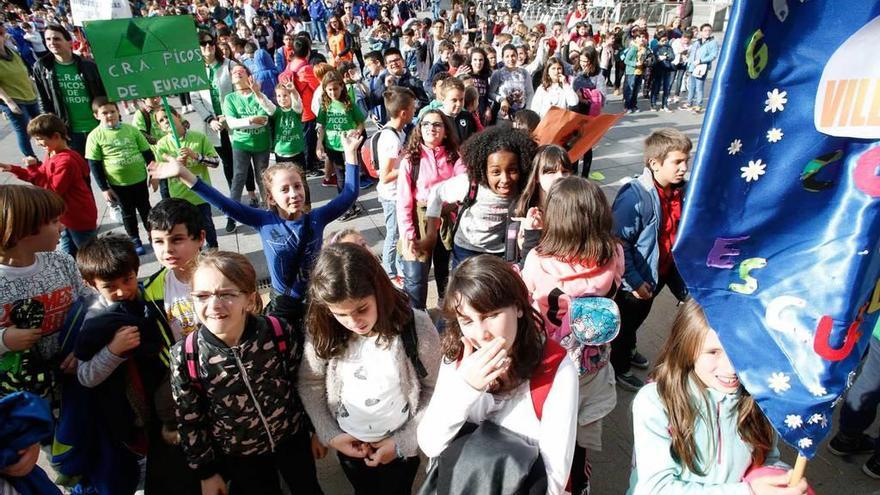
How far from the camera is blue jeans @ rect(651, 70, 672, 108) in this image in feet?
36.9

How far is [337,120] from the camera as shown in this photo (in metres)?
6.08

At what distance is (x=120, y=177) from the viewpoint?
16.2ft

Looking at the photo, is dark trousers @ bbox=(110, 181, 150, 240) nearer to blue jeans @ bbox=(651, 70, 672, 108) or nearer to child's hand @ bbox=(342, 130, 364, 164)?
child's hand @ bbox=(342, 130, 364, 164)

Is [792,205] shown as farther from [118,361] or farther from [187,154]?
[187,154]

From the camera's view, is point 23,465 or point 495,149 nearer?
point 23,465

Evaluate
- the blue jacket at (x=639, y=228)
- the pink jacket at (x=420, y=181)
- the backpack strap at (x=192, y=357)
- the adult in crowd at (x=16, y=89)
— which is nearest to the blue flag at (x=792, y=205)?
the backpack strap at (x=192, y=357)

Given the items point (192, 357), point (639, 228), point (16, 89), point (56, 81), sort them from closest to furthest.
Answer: point (192, 357) < point (639, 228) < point (56, 81) < point (16, 89)

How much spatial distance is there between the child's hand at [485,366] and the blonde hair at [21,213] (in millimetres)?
2060

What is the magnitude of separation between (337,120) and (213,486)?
466 centimetres

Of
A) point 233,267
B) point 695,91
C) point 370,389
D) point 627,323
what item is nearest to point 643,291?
point 627,323

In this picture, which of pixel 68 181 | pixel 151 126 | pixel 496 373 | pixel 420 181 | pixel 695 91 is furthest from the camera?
pixel 695 91

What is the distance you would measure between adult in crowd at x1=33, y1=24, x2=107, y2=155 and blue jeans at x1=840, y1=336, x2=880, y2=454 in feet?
25.3

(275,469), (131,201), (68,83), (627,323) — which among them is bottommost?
(275,469)

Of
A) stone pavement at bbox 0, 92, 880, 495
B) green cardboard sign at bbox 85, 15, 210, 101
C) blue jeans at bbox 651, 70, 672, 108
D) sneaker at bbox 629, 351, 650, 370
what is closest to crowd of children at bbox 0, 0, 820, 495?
sneaker at bbox 629, 351, 650, 370
